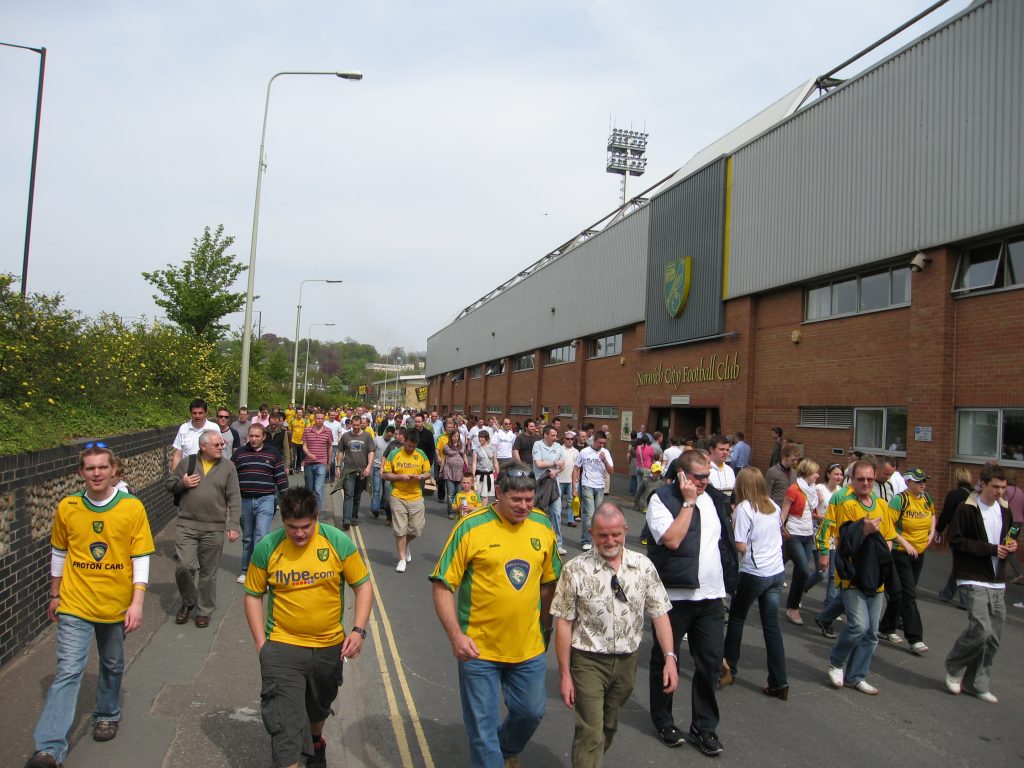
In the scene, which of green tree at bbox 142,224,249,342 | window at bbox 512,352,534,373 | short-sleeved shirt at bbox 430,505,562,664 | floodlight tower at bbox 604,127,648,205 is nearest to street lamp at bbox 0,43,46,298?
green tree at bbox 142,224,249,342

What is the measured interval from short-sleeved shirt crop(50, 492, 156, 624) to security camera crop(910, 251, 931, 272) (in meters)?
12.6

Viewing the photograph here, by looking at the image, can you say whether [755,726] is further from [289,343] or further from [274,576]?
[289,343]

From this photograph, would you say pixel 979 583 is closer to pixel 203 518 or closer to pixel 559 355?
pixel 203 518

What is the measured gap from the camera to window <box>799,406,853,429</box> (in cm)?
1508

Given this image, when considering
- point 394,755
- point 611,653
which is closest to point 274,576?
point 394,755

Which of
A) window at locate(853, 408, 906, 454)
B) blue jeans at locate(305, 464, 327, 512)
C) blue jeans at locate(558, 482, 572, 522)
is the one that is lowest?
blue jeans at locate(558, 482, 572, 522)

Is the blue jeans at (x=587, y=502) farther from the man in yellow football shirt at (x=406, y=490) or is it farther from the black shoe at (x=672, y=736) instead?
the black shoe at (x=672, y=736)

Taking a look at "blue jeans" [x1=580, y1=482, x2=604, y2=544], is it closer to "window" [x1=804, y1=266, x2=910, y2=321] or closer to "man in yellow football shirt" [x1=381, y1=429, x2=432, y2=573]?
"man in yellow football shirt" [x1=381, y1=429, x2=432, y2=573]

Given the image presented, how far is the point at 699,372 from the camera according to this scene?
20234 mm

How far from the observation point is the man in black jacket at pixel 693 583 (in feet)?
16.1

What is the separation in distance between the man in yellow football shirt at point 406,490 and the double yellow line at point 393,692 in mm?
1482

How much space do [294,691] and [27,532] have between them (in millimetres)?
3686

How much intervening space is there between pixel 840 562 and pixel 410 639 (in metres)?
3.77

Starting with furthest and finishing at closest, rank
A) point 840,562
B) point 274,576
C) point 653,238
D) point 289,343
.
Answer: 1. point 289,343
2. point 653,238
3. point 840,562
4. point 274,576
